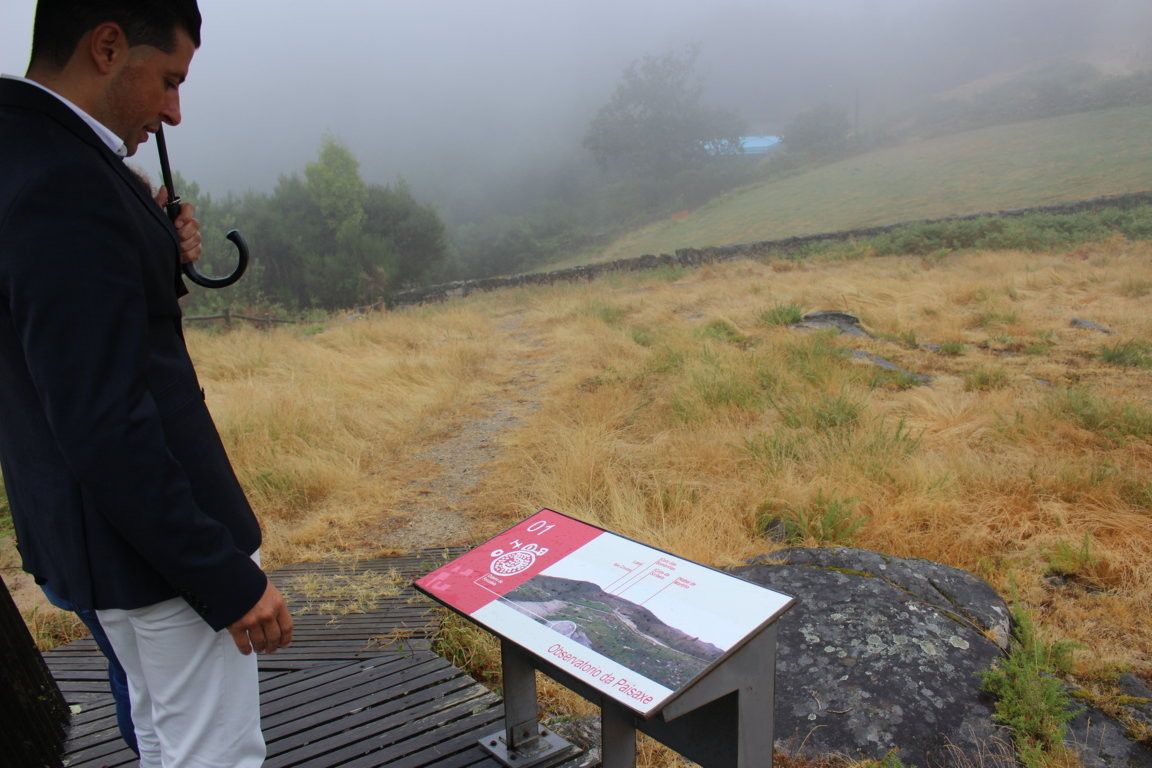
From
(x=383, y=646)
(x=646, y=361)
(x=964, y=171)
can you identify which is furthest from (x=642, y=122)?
(x=383, y=646)

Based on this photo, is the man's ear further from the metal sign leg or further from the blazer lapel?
the metal sign leg

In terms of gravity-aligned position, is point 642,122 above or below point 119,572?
above

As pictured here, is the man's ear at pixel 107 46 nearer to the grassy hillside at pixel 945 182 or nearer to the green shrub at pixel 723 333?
the green shrub at pixel 723 333

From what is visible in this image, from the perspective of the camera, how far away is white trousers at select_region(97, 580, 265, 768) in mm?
1372

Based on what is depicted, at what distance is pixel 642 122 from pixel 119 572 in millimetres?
54468

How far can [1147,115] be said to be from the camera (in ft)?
89.9

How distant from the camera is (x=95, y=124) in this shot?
49.2 inches

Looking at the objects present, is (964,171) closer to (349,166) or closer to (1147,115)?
(1147,115)

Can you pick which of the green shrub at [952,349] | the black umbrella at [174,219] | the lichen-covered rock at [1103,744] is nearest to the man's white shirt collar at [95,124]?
the black umbrella at [174,219]

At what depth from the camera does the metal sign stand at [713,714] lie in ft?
5.31

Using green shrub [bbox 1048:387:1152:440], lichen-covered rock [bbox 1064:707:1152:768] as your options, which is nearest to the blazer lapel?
lichen-covered rock [bbox 1064:707:1152:768]

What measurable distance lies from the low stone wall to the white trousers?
19182 mm

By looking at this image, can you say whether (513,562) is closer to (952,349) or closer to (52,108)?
(52,108)

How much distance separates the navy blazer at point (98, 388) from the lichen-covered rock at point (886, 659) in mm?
1989
